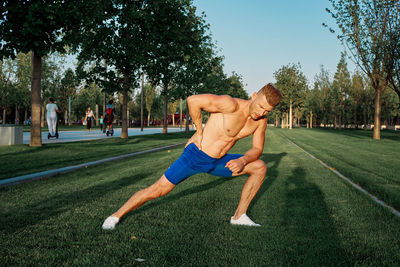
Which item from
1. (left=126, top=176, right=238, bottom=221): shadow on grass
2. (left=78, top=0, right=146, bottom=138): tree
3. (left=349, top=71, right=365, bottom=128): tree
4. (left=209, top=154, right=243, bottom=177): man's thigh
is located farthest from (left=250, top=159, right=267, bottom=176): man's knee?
(left=349, top=71, right=365, bottom=128): tree

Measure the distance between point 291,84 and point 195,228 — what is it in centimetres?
6887

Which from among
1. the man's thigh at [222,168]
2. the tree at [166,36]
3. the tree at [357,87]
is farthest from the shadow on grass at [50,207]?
the tree at [357,87]

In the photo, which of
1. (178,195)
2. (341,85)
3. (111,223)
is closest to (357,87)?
(341,85)

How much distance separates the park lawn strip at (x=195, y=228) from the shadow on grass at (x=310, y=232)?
0.01 meters

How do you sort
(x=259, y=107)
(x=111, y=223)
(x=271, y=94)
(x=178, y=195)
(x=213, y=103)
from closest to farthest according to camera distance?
(x=271, y=94), (x=259, y=107), (x=213, y=103), (x=111, y=223), (x=178, y=195)

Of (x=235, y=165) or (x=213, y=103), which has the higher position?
(x=213, y=103)

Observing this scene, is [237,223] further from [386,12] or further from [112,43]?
[386,12]

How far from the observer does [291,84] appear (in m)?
69.1

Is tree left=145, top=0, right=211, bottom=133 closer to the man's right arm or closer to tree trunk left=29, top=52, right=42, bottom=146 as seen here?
tree trunk left=29, top=52, right=42, bottom=146

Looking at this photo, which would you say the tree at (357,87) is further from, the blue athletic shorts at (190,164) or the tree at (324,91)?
the blue athletic shorts at (190,164)

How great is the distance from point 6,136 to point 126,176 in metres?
7.91

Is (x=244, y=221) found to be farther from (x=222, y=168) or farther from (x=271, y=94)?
(x=271, y=94)

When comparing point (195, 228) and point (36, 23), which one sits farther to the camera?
point (36, 23)

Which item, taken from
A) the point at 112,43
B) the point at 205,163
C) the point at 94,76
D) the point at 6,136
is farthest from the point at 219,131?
the point at 94,76
